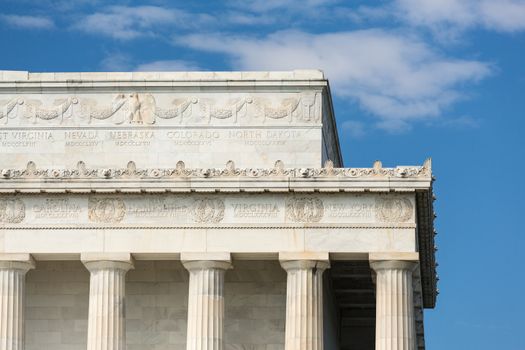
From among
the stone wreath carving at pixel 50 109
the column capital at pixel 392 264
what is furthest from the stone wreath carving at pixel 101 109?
the column capital at pixel 392 264

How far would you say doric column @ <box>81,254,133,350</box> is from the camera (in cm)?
10338

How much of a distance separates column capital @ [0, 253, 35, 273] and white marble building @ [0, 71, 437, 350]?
100 mm

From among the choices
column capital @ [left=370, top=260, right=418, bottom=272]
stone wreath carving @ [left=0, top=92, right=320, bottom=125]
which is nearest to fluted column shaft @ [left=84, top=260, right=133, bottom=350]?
stone wreath carving @ [left=0, top=92, right=320, bottom=125]

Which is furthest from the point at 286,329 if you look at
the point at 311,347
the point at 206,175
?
the point at 206,175

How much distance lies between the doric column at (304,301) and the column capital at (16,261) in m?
12.7

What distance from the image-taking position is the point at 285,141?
108250 millimetres

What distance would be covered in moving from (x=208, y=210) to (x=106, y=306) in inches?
274

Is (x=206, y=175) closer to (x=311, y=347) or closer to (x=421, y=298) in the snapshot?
(x=311, y=347)

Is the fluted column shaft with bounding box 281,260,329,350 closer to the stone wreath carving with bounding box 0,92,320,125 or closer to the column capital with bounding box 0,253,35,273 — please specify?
the stone wreath carving with bounding box 0,92,320,125

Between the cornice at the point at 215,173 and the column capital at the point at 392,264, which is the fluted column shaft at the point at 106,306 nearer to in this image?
the cornice at the point at 215,173

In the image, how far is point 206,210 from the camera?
103500mm

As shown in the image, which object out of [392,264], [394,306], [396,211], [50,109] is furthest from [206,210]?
[50,109]

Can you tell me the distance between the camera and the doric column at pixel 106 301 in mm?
103375

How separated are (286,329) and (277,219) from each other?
5446 mm
